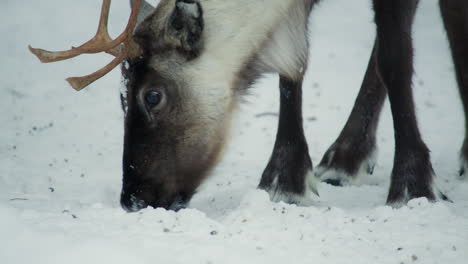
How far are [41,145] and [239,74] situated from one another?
1961mm

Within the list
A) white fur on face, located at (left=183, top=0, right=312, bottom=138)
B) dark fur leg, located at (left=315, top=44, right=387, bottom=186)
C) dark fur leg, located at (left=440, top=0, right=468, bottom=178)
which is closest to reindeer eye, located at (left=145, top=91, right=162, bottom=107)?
white fur on face, located at (left=183, top=0, right=312, bottom=138)

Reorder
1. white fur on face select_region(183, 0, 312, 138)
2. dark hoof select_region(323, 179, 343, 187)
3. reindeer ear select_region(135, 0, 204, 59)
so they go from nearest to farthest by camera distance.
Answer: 1. reindeer ear select_region(135, 0, 204, 59)
2. white fur on face select_region(183, 0, 312, 138)
3. dark hoof select_region(323, 179, 343, 187)

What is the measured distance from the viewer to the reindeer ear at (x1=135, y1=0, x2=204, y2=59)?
319cm

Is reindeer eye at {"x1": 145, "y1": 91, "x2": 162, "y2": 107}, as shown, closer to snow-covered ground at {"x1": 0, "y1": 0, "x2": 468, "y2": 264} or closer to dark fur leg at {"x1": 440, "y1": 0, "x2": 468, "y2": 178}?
snow-covered ground at {"x1": 0, "y1": 0, "x2": 468, "y2": 264}

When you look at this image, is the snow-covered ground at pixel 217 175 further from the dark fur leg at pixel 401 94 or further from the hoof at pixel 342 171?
the dark fur leg at pixel 401 94

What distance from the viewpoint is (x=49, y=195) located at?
12.2 feet

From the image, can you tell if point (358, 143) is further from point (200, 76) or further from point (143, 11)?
point (143, 11)

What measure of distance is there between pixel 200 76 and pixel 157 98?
23 cm

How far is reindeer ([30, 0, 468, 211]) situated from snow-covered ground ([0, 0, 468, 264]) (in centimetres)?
16

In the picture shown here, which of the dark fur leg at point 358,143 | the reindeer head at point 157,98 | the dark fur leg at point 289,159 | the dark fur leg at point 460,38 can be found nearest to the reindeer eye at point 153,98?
the reindeer head at point 157,98

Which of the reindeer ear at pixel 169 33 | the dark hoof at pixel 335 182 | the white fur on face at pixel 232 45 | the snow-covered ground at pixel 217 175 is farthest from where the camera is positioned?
the dark hoof at pixel 335 182

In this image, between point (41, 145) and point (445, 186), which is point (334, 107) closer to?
point (445, 186)

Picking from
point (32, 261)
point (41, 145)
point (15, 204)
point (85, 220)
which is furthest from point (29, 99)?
point (32, 261)

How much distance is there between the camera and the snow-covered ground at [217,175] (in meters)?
2.56
